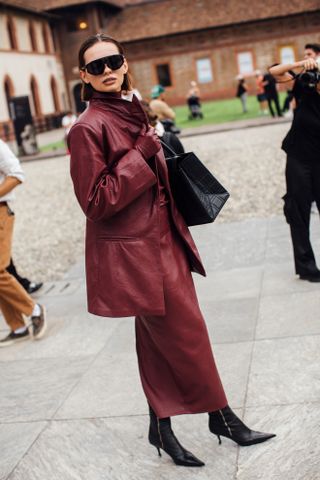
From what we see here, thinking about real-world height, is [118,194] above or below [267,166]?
above

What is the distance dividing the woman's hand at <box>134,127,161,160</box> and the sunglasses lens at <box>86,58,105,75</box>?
32 centimetres

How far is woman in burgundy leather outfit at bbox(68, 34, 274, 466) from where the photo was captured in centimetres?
303

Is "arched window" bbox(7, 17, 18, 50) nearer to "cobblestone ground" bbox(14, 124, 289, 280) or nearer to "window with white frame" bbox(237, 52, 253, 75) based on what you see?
"window with white frame" bbox(237, 52, 253, 75)

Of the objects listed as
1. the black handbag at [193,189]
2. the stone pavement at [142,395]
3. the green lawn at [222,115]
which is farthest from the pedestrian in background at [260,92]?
the black handbag at [193,189]

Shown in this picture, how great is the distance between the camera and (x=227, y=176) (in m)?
13.6

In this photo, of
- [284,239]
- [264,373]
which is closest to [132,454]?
[264,373]

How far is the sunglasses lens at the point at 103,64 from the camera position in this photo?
310 cm

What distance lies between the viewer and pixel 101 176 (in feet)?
9.98

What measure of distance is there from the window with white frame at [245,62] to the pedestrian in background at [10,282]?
4649cm

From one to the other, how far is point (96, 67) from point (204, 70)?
49201 millimetres

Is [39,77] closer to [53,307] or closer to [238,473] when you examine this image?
[53,307]

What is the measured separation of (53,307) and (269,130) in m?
15.5

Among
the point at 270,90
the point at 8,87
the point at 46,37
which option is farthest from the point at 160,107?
the point at 46,37

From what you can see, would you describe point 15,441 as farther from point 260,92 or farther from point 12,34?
point 12,34
